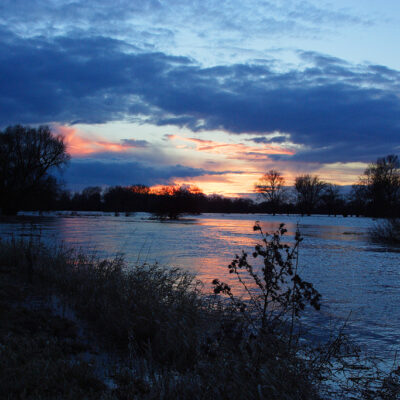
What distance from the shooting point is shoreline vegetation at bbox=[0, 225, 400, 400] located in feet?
13.3

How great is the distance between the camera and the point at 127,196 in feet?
443

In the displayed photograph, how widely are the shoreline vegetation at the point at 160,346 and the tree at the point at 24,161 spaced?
53.2 metres

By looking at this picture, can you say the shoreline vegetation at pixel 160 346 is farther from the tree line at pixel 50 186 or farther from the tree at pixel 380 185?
the tree at pixel 380 185

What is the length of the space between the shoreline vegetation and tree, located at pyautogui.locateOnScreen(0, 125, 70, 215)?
175 ft

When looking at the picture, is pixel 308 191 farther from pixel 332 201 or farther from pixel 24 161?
pixel 24 161

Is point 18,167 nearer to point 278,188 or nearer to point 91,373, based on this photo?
point 91,373

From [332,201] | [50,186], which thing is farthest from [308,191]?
[50,186]

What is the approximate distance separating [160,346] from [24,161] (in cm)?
5874

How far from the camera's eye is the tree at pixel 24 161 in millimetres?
56969

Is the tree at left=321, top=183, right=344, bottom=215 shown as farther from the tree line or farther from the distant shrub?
the distant shrub

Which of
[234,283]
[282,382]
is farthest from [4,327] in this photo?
[234,283]

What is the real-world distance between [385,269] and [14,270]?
44.8ft

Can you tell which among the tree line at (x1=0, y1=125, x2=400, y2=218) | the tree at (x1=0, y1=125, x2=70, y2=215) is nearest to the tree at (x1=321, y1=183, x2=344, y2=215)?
the tree line at (x1=0, y1=125, x2=400, y2=218)

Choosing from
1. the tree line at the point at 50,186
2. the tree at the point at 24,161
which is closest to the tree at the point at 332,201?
the tree line at the point at 50,186
